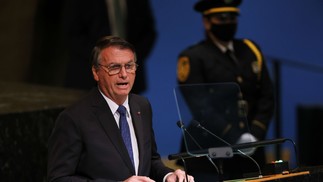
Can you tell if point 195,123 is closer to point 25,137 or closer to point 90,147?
point 90,147

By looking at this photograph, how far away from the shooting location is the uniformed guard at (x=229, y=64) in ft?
15.8

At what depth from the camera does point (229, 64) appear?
194 inches

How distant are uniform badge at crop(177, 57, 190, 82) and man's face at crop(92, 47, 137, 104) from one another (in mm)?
1550

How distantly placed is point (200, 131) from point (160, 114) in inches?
80.0

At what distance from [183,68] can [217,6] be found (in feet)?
1.47

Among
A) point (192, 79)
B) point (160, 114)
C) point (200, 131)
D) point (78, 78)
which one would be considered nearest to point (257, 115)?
point (192, 79)

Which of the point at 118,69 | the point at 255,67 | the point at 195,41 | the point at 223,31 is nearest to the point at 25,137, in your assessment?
the point at 118,69

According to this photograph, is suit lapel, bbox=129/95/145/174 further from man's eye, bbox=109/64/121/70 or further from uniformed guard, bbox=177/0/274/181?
uniformed guard, bbox=177/0/274/181

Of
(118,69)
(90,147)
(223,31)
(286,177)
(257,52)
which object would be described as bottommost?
(286,177)

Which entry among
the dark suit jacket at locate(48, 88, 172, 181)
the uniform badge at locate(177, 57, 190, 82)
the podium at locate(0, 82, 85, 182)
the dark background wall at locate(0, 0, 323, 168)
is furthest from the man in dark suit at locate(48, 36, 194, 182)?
the dark background wall at locate(0, 0, 323, 168)

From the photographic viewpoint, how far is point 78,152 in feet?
10.2

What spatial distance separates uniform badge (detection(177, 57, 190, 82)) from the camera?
15.6 ft

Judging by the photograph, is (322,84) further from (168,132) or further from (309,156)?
(168,132)

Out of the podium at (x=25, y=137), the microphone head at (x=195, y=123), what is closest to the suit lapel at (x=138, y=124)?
the microphone head at (x=195, y=123)
